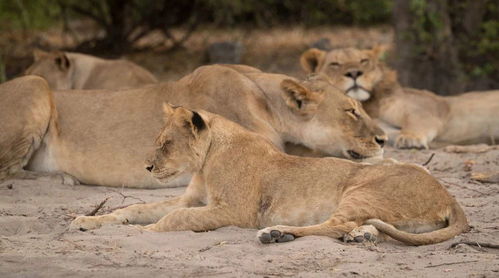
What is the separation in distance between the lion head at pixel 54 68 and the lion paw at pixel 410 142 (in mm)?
3243

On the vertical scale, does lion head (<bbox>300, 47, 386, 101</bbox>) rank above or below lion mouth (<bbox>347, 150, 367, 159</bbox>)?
above

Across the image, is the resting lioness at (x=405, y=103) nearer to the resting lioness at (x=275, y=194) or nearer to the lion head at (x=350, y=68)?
the lion head at (x=350, y=68)

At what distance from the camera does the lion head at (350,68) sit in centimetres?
825

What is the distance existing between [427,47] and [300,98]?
3.87 metres

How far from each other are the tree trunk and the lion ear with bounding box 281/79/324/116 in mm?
3446

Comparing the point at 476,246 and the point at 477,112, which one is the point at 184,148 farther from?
the point at 477,112

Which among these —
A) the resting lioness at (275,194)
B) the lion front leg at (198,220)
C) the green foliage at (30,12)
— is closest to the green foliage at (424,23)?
the green foliage at (30,12)

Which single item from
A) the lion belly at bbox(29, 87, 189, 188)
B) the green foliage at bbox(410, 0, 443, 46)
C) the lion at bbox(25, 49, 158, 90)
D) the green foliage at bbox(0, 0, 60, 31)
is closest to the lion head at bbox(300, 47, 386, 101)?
the green foliage at bbox(410, 0, 443, 46)

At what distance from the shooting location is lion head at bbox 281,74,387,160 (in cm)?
625

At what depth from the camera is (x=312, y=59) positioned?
852cm

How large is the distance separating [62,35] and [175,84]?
21.3 ft

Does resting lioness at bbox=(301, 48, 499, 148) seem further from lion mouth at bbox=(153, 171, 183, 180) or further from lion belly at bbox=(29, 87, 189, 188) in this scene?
lion mouth at bbox=(153, 171, 183, 180)

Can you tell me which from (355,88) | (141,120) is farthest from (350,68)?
(141,120)

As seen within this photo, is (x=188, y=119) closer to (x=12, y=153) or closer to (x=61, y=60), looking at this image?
(x=12, y=153)
